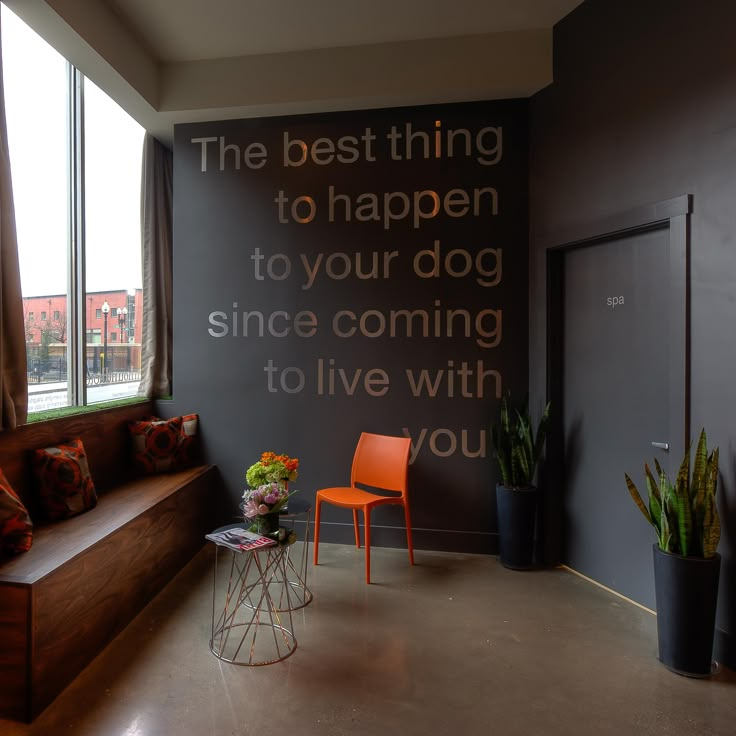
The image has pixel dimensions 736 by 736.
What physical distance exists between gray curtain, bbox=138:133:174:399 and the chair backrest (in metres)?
1.89

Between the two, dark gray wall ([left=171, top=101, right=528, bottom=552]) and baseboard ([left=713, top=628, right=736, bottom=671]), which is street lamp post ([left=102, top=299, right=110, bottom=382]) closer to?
dark gray wall ([left=171, top=101, right=528, bottom=552])

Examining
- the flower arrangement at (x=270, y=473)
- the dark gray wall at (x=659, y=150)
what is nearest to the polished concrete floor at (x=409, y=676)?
the dark gray wall at (x=659, y=150)

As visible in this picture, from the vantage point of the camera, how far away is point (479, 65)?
11.9 ft

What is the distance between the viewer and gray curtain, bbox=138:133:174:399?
14.7 ft

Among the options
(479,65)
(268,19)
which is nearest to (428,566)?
(479,65)

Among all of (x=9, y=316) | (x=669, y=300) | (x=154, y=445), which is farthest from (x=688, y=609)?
(x=9, y=316)

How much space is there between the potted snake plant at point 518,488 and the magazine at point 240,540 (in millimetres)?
1704

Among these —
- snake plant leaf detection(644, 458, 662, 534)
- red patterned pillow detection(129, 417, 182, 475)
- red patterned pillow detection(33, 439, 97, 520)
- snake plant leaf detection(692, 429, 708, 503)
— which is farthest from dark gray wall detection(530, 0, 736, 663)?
red patterned pillow detection(33, 439, 97, 520)

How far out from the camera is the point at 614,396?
3.23 meters

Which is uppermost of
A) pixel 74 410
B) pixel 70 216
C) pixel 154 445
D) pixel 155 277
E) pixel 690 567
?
pixel 70 216

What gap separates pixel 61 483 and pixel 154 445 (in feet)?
3.26

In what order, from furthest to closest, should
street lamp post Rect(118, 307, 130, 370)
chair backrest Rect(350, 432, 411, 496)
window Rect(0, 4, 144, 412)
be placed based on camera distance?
street lamp post Rect(118, 307, 130, 370) → chair backrest Rect(350, 432, 411, 496) → window Rect(0, 4, 144, 412)

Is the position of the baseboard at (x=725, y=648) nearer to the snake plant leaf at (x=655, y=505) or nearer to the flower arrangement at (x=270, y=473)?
the snake plant leaf at (x=655, y=505)

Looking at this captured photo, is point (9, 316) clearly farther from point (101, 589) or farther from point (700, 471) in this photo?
point (700, 471)
